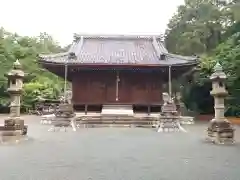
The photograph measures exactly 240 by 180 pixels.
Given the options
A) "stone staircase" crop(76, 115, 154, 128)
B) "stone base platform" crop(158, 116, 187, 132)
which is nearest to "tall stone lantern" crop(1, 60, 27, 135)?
"stone base platform" crop(158, 116, 187, 132)

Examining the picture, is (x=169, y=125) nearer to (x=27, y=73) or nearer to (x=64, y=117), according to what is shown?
(x=64, y=117)

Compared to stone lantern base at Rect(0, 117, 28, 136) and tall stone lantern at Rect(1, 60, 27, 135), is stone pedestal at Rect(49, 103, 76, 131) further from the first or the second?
stone lantern base at Rect(0, 117, 28, 136)

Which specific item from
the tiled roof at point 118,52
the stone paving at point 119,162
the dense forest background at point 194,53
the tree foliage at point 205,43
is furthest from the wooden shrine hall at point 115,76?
the stone paving at point 119,162

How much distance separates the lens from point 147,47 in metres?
24.5

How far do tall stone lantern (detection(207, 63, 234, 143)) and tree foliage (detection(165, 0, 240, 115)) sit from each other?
704 cm

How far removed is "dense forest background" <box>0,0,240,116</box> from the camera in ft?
75.6

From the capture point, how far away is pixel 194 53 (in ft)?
109

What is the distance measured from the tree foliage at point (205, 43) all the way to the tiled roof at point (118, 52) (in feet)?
10.5

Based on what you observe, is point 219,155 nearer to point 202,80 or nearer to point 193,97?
point 202,80

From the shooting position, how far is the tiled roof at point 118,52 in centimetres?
2020

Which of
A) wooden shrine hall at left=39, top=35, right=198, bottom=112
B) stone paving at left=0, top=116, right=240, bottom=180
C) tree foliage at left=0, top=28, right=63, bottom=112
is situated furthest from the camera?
tree foliage at left=0, top=28, right=63, bottom=112

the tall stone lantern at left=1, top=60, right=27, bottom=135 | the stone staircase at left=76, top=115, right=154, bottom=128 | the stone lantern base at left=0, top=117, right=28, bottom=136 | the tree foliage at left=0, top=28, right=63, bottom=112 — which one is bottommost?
the stone staircase at left=76, top=115, right=154, bottom=128

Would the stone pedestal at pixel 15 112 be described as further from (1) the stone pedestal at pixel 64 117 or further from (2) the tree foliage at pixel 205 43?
(2) the tree foliage at pixel 205 43

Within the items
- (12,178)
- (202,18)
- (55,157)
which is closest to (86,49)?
(202,18)
